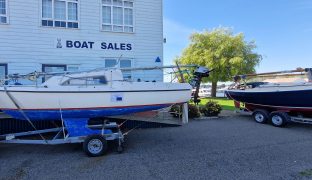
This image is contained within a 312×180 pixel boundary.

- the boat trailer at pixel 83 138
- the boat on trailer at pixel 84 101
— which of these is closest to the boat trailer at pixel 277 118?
the boat on trailer at pixel 84 101

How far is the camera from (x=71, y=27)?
9.88 metres

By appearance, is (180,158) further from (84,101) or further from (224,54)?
(224,54)

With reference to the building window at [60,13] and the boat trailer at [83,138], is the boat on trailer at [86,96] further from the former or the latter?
the building window at [60,13]

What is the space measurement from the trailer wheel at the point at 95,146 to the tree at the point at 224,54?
19.0 metres

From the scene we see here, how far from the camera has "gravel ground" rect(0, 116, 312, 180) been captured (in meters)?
4.60

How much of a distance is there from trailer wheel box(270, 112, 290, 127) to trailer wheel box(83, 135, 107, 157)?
6630 mm

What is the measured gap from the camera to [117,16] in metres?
10.6

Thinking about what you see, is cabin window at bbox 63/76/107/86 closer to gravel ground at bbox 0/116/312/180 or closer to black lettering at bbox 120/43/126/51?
gravel ground at bbox 0/116/312/180

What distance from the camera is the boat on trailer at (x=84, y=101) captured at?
213 inches

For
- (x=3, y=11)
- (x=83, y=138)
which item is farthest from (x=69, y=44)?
(x=83, y=138)

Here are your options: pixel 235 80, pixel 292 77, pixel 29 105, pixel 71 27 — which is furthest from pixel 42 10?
pixel 292 77

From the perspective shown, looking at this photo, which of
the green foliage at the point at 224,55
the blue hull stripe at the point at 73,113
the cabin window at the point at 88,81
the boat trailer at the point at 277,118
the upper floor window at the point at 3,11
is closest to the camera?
the blue hull stripe at the point at 73,113

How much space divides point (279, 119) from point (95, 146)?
6.85 m

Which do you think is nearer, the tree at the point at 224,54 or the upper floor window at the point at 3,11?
the upper floor window at the point at 3,11
